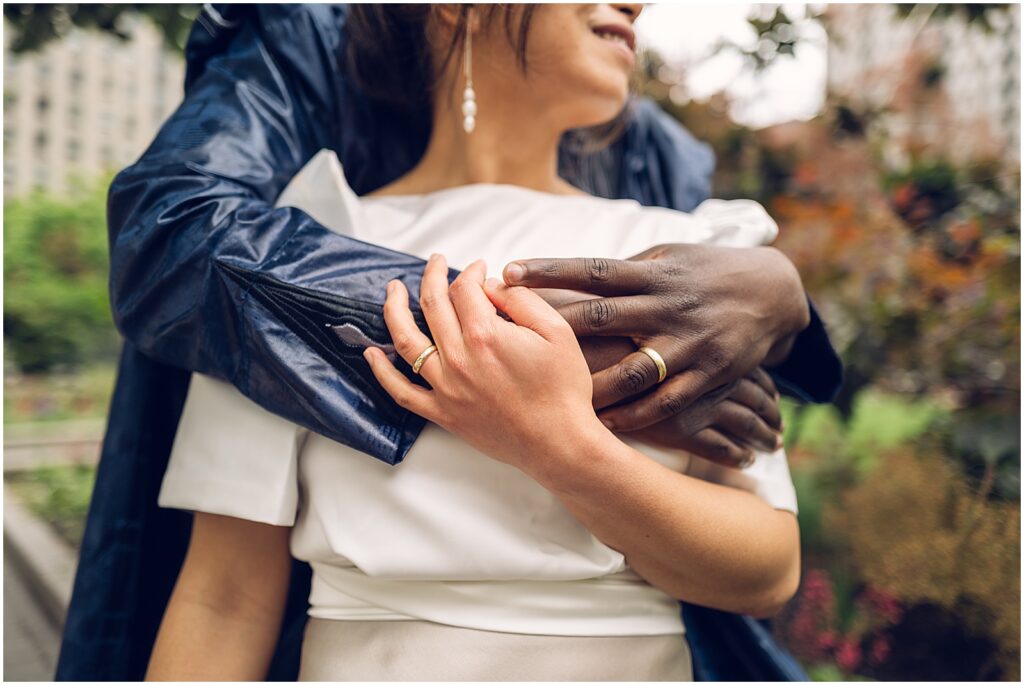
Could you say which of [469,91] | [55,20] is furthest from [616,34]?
[55,20]

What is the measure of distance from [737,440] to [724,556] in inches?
6.0

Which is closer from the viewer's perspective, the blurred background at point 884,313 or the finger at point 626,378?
the finger at point 626,378

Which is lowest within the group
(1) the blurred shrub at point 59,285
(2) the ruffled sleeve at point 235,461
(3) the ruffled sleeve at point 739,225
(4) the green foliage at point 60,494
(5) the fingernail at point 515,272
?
(1) the blurred shrub at point 59,285

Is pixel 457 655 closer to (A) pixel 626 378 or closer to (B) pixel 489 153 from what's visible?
(A) pixel 626 378

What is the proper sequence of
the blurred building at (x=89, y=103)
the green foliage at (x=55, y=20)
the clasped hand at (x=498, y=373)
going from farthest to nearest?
the blurred building at (x=89, y=103), the green foliage at (x=55, y=20), the clasped hand at (x=498, y=373)

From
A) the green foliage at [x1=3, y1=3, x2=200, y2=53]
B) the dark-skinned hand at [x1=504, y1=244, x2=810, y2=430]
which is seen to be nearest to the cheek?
the dark-skinned hand at [x1=504, y1=244, x2=810, y2=430]

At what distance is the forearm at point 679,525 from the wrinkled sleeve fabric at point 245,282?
0.22 meters

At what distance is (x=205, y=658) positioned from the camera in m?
0.92

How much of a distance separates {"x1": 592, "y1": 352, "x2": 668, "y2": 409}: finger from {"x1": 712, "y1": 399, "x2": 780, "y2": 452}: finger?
0.50 ft

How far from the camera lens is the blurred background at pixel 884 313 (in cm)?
179

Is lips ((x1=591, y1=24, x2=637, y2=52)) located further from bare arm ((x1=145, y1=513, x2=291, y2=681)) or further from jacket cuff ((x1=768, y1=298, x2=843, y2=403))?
bare arm ((x1=145, y1=513, x2=291, y2=681))

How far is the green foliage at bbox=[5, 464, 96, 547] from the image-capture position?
352 cm

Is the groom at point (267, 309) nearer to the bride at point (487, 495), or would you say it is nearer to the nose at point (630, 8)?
the bride at point (487, 495)

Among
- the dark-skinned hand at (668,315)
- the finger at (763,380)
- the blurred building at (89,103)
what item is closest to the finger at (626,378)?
the dark-skinned hand at (668,315)
